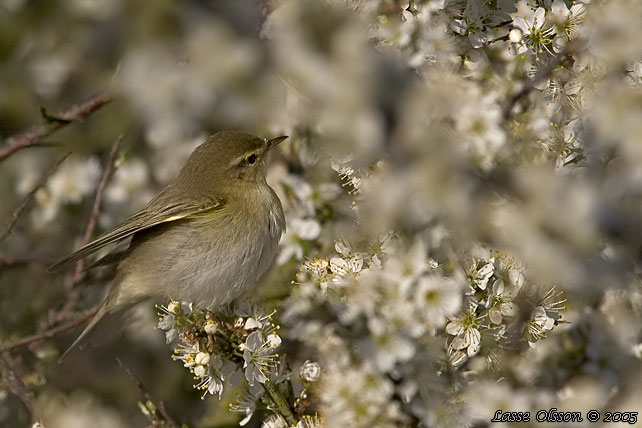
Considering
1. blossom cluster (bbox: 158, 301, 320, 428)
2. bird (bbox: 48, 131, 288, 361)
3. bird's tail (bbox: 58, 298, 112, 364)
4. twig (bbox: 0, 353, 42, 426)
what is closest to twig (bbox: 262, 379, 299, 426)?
blossom cluster (bbox: 158, 301, 320, 428)

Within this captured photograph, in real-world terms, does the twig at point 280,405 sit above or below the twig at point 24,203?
below

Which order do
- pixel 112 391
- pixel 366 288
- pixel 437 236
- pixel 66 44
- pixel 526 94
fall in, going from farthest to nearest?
pixel 66 44 < pixel 112 391 < pixel 526 94 < pixel 437 236 < pixel 366 288

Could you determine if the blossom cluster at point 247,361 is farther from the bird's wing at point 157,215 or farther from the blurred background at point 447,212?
the bird's wing at point 157,215

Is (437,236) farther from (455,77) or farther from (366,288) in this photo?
(455,77)

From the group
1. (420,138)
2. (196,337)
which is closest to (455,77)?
(420,138)

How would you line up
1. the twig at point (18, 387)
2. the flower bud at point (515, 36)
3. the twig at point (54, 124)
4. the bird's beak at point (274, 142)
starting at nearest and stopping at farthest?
the flower bud at point (515, 36) < the twig at point (18, 387) < the twig at point (54, 124) < the bird's beak at point (274, 142)

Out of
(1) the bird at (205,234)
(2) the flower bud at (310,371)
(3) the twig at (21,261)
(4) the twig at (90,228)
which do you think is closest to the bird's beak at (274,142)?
(1) the bird at (205,234)
